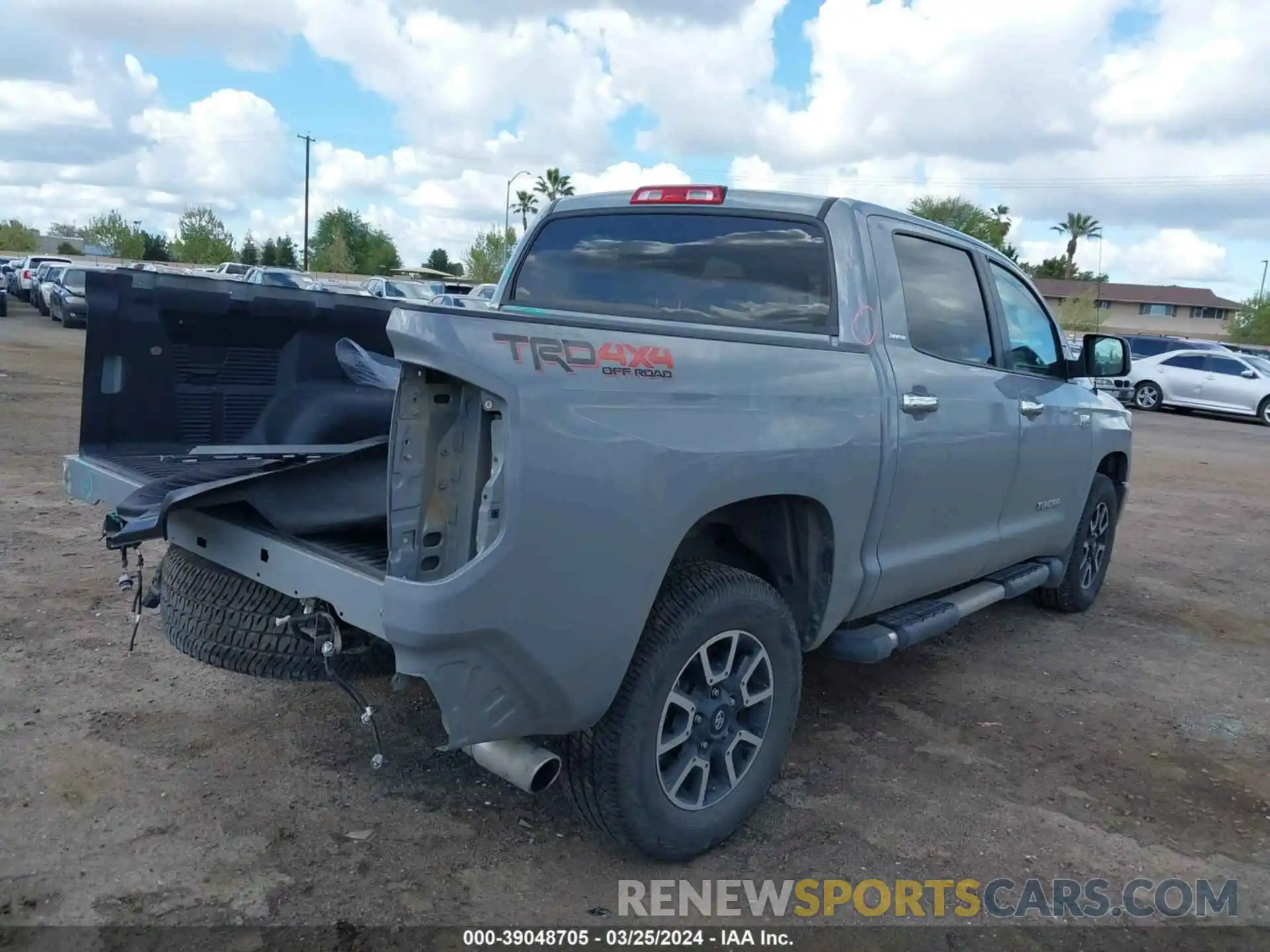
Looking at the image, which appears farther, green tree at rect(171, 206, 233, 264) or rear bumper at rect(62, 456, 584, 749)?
green tree at rect(171, 206, 233, 264)

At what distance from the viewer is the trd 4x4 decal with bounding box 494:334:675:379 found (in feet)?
8.54

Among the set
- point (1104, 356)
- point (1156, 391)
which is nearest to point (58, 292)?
point (1156, 391)

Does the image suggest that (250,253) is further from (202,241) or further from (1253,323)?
(1253,323)

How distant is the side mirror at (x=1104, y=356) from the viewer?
17.7 feet

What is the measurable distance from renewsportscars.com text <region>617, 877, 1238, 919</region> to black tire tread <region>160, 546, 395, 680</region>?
1049 mm

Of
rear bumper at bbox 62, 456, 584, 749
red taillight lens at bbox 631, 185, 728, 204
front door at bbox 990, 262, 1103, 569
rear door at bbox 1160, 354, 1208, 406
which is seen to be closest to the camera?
rear bumper at bbox 62, 456, 584, 749

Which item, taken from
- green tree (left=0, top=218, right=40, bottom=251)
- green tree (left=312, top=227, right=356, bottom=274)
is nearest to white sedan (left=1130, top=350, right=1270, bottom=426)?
green tree (left=312, top=227, right=356, bottom=274)

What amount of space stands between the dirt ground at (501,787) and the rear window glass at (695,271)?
174 cm

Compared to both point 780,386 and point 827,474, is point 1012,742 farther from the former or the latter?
point 780,386

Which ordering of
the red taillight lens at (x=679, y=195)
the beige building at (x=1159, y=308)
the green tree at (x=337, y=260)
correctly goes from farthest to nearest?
the beige building at (x=1159, y=308) < the green tree at (x=337, y=260) < the red taillight lens at (x=679, y=195)

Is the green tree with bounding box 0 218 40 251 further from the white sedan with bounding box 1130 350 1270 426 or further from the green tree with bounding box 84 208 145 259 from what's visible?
the white sedan with bounding box 1130 350 1270 426

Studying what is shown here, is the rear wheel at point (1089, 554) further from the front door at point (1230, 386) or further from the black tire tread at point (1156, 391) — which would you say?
the black tire tread at point (1156, 391)

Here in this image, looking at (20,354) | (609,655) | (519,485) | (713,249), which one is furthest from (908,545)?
(20,354)

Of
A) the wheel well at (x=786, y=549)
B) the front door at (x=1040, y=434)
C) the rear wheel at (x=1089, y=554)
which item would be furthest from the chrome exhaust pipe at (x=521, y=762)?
the rear wheel at (x=1089, y=554)
